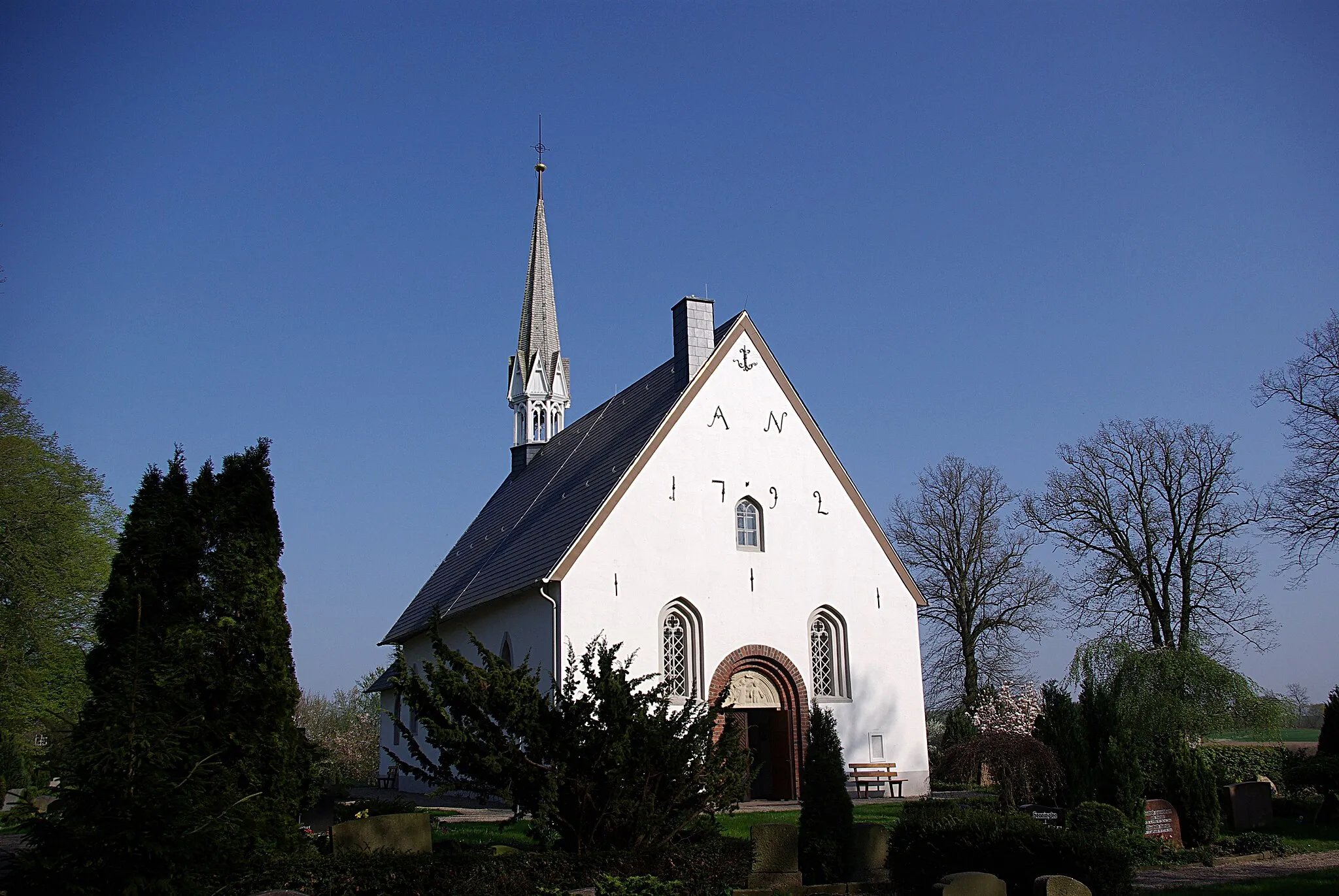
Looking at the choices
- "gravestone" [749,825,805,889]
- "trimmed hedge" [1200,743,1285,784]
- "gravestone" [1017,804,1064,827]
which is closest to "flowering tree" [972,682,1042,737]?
"trimmed hedge" [1200,743,1285,784]

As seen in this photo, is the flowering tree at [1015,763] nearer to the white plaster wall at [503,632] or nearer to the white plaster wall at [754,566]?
the white plaster wall at [754,566]

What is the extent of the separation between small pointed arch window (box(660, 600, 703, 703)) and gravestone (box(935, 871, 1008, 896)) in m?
12.1

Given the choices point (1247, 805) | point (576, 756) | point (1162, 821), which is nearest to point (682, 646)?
point (1162, 821)

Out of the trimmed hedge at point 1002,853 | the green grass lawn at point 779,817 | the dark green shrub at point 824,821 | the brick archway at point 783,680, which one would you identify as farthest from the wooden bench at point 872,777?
the trimmed hedge at point 1002,853

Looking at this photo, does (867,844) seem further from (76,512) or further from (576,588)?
(76,512)

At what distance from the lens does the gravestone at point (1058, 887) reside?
8836mm

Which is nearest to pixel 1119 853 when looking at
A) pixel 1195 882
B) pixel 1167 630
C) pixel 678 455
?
pixel 1195 882

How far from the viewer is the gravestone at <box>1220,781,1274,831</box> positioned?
55.5ft

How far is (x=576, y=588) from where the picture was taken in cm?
2066

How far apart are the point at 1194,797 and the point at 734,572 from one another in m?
9.68

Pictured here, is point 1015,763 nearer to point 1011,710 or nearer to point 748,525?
point 748,525

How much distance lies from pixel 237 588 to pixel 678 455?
11593 mm

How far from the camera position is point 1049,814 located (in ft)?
46.1

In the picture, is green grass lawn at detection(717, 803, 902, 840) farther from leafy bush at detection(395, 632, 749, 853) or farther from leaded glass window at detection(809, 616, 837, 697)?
leafy bush at detection(395, 632, 749, 853)
